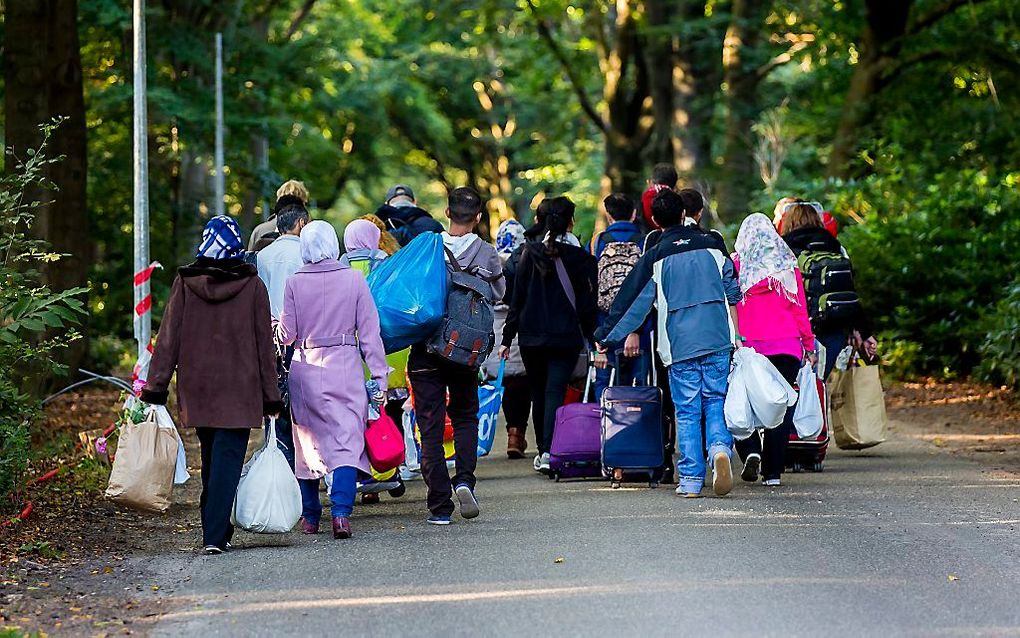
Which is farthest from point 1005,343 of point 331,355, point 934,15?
point 934,15

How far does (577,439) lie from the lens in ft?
37.7

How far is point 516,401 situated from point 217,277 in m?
5.24

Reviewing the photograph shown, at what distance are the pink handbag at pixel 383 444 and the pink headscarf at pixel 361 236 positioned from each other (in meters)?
1.41

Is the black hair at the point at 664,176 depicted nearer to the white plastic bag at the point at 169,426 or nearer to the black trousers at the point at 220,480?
the white plastic bag at the point at 169,426

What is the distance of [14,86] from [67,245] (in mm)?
2138

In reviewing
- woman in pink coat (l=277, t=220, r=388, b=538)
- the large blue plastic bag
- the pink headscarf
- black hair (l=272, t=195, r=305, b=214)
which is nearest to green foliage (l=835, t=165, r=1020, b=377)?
the pink headscarf

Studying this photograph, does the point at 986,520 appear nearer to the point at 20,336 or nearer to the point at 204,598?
the point at 204,598

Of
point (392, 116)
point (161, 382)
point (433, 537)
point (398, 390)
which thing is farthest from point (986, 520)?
point (392, 116)

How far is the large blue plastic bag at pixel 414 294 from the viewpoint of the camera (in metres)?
9.55

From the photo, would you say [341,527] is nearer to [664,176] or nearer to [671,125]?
[664,176]

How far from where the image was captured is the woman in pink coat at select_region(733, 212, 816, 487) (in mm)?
11195

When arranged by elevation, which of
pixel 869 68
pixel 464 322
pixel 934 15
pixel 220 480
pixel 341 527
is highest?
pixel 934 15

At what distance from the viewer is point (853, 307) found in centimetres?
1225

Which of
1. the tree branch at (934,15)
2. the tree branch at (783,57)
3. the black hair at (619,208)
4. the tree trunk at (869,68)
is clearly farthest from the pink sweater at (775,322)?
the tree branch at (783,57)
